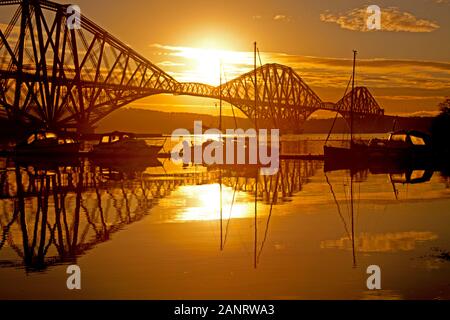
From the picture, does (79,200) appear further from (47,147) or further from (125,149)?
(47,147)

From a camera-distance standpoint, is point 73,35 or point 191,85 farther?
point 191,85

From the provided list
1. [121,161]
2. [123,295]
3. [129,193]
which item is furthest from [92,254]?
[121,161]

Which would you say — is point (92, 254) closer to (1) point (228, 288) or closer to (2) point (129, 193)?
(1) point (228, 288)

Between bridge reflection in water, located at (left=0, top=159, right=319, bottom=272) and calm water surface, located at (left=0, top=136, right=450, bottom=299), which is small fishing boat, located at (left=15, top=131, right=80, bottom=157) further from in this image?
calm water surface, located at (left=0, top=136, right=450, bottom=299)

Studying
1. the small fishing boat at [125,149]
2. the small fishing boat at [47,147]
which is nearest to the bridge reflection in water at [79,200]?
the small fishing boat at [47,147]

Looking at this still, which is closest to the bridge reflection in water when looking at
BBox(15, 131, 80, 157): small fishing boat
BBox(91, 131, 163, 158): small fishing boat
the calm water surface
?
the calm water surface

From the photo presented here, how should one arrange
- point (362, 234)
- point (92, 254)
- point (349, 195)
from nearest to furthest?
point (92, 254), point (362, 234), point (349, 195)
